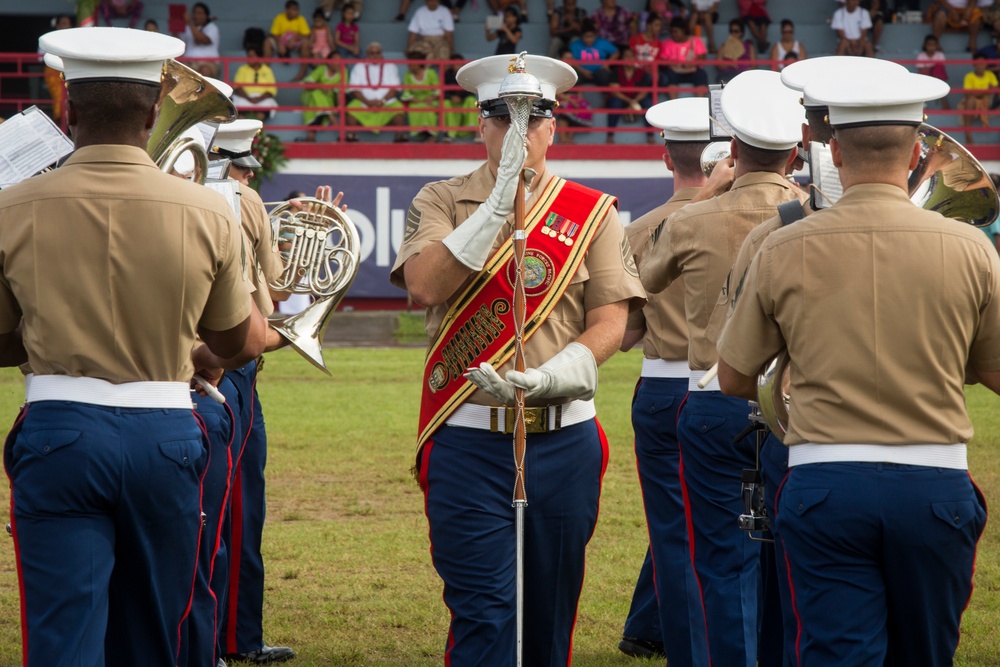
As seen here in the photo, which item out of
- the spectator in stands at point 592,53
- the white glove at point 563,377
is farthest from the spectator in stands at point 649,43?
the white glove at point 563,377

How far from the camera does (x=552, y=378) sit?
3803 mm

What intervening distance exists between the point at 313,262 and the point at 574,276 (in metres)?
1.99

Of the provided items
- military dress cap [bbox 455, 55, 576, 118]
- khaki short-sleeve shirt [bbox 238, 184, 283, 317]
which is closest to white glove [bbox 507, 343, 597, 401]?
military dress cap [bbox 455, 55, 576, 118]

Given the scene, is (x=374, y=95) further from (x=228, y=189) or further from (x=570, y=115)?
(x=228, y=189)

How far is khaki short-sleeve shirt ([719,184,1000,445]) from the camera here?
3154 millimetres

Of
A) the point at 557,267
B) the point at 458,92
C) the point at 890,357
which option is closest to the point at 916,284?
the point at 890,357

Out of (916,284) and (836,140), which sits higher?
(836,140)

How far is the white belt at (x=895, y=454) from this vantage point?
10.3 ft

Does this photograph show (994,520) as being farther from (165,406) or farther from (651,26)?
(651,26)

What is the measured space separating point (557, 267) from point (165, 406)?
4.30 feet

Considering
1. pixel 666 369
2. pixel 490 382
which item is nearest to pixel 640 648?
pixel 666 369

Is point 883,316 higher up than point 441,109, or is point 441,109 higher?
point 883,316

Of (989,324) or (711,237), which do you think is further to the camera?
(711,237)

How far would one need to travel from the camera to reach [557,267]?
4043 mm
